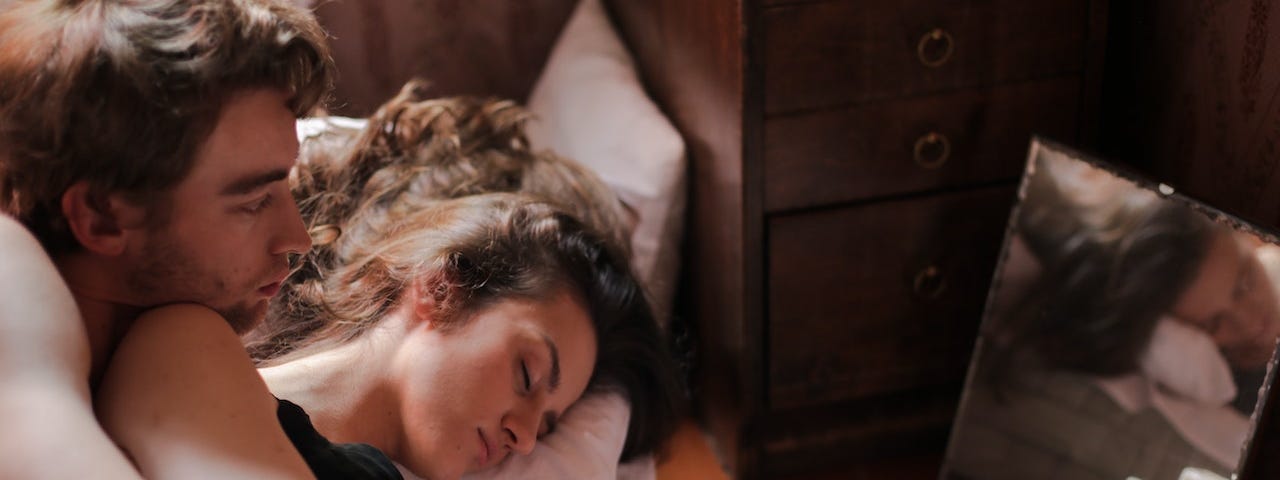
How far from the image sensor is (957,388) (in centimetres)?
173

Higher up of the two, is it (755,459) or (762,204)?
(762,204)

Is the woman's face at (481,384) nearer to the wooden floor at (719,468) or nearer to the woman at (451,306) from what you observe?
the woman at (451,306)

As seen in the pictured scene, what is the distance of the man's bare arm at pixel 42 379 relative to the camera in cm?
78

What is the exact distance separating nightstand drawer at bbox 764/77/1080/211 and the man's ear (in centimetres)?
73

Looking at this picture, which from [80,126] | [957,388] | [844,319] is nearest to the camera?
[80,126]

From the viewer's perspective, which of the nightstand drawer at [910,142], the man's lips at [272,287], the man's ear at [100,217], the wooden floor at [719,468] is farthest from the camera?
the wooden floor at [719,468]

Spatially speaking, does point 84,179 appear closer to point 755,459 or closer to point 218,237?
point 218,237

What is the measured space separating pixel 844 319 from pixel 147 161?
0.92 metres

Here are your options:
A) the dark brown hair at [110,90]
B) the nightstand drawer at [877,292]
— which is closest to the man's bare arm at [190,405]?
the dark brown hair at [110,90]

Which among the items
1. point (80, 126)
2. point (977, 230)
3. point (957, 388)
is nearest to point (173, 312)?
point (80, 126)

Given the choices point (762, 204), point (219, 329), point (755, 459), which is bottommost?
point (755, 459)

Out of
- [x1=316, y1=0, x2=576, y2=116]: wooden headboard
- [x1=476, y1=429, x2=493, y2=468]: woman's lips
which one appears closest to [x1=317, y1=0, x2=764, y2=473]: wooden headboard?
[x1=316, y1=0, x2=576, y2=116]: wooden headboard

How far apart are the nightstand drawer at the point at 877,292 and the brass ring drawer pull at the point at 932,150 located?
50 millimetres

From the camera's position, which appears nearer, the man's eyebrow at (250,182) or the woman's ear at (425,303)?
the man's eyebrow at (250,182)
